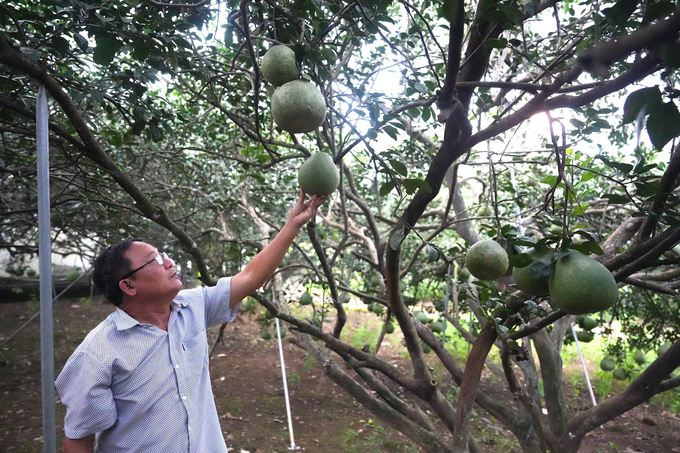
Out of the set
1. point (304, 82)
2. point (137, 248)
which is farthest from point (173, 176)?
point (304, 82)

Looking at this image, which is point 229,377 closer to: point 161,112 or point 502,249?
point 161,112

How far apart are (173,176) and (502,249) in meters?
4.39

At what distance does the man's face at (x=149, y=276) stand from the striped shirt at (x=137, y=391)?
0.11 metres

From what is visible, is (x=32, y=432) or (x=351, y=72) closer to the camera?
(x=351, y=72)

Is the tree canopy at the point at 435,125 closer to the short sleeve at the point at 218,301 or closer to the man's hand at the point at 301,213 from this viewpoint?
the man's hand at the point at 301,213

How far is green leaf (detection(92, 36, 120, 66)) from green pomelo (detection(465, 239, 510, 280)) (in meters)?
1.28

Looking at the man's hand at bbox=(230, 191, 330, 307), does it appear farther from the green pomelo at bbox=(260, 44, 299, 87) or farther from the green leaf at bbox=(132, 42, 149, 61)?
the green leaf at bbox=(132, 42, 149, 61)

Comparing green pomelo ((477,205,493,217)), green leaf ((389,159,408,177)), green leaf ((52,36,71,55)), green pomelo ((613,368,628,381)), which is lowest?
green pomelo ((613,368,628,381))

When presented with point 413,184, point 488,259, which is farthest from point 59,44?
point 488,259

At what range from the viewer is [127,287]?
1569mm

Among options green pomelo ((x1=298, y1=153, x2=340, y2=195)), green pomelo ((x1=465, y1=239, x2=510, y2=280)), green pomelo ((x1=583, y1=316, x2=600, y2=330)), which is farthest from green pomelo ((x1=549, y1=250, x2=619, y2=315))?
green pomelo ((x1=583, y1=316, x2=600, y2=330))

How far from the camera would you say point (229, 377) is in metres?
5.63

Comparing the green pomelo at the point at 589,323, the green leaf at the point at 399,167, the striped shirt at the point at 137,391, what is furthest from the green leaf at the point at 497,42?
the green pomelo at the point at 589,323

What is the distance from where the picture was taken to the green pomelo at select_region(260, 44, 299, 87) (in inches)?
48.1
